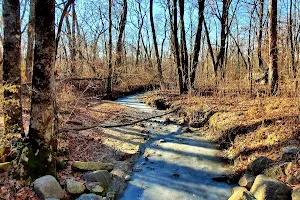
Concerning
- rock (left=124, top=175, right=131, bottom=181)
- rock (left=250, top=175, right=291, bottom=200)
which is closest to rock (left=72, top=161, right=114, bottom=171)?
rock (left=124, top=175, right=131, bottom=181)

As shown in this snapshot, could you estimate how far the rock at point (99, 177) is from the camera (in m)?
5.26

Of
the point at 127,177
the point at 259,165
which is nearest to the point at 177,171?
the point at 127,177

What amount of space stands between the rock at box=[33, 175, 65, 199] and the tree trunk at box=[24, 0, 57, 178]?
26 cm

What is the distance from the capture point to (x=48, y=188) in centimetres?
426

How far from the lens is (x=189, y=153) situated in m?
7.38

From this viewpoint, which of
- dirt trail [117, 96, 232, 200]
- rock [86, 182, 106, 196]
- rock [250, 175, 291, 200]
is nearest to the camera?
rock [250, 175, 291, 200]

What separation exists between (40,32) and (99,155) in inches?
149

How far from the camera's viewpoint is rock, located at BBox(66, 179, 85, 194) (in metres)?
4.65

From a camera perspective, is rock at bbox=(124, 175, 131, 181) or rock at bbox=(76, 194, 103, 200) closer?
rock at bbox=(76, 194, 103, 200)

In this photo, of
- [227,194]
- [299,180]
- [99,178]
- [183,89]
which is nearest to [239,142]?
[227,194]

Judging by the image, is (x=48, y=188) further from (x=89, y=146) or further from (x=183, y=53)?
(x=183, y=53)

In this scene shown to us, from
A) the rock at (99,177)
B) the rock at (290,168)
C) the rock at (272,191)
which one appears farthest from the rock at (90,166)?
the rock at (290,168)

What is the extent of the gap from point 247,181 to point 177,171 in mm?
1754

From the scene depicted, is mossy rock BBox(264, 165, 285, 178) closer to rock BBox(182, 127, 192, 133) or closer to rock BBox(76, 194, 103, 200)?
rock BBox(76, 194, 103, 200)
